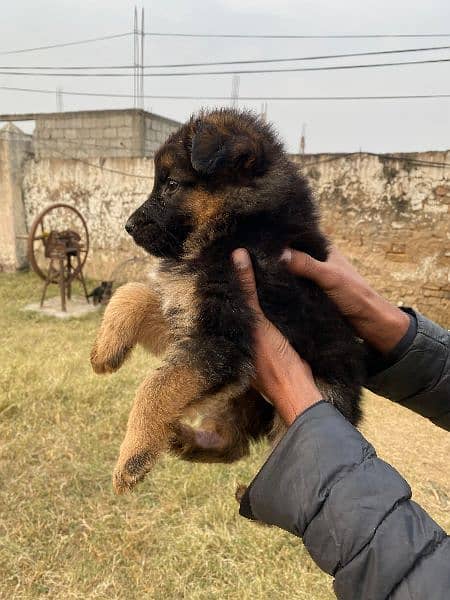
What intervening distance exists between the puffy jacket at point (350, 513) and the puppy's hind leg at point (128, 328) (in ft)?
3.06

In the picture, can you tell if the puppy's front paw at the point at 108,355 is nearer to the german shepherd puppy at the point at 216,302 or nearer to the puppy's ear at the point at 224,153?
the german shepherd puppy at the point at 216,302

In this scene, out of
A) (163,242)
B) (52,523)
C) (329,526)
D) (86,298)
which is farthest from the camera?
(86,298)

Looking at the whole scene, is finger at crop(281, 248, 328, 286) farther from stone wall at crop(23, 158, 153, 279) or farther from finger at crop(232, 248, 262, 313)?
stone wall at crop(23, 158, 153, 279)

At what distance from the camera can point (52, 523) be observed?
3445 millimetres

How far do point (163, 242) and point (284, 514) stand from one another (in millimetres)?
1318

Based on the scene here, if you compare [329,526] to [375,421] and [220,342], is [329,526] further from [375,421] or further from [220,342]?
[375,421]

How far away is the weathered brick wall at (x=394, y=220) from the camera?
7898 millimetres

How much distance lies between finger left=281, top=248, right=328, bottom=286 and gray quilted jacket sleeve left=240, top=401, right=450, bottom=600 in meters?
0.67

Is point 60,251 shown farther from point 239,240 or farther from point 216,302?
point 216,302

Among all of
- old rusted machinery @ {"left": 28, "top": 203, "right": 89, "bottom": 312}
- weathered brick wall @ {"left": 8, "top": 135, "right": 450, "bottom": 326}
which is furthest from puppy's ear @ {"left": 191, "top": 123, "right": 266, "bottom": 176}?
old rusted machinery @ {"left": 28, "top": 203, "right": 89, "bottom": 312}

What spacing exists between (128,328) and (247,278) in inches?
26.4

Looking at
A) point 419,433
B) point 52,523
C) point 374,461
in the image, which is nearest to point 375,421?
point 419,433

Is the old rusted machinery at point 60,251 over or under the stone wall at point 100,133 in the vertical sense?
under

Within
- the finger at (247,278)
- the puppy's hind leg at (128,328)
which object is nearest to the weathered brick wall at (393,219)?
the puppy's hind leg at (128,328)
